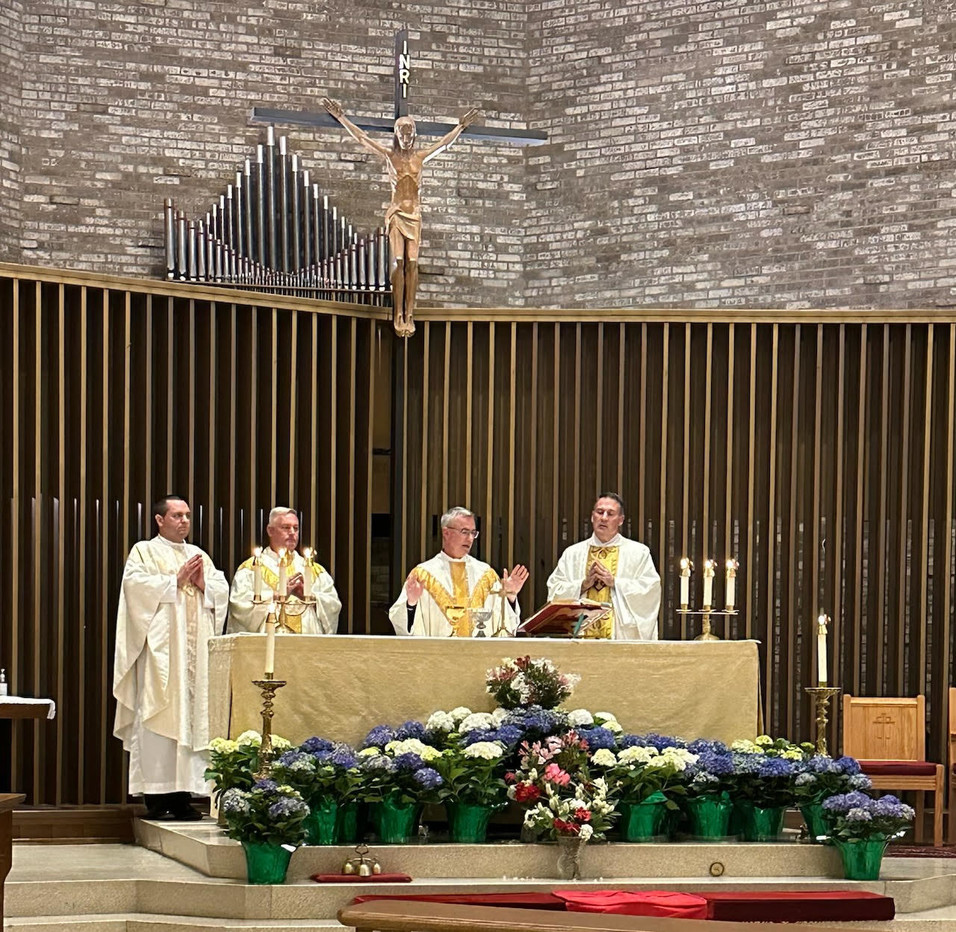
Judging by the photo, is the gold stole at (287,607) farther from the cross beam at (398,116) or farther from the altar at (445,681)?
the cross beam at (398,116)

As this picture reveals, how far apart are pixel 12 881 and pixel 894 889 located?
3736mm

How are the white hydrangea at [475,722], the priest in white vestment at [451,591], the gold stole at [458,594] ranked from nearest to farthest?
1. the white hydrangea at [475,722]
2. the priest in white vestment at [451,591]
3. the gold stole at [458,594]

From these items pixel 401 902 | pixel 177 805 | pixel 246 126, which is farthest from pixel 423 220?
pixel 401 902

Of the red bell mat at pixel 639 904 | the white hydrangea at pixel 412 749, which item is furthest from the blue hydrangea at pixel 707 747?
the white hydrangea at pixel 412 749

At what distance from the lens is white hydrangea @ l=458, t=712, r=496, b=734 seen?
7.89 meters

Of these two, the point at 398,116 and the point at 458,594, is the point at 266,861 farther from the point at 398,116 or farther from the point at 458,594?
the point at 398,116

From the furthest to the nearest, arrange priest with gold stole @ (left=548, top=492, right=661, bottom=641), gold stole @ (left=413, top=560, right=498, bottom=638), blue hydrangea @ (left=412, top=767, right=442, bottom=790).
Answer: priest with gold stole @ (left=548, top=492, right=661, bottom=641) < gold stole @ (left=413, top=560, right=498, bottom=638) < blue hydrangea @ (left=412, top=767, right=442, bottom=790)

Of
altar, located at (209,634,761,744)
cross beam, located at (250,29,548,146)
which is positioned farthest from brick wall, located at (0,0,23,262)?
altar, located at (209,634,761,744)

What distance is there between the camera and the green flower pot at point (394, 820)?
7648 mm

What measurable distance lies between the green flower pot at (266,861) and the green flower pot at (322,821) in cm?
32

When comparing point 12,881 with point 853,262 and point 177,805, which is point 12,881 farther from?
point 853,262

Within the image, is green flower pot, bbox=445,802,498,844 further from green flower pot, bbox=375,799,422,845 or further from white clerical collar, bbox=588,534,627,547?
white clerical collar, bbox=588,534,627,547

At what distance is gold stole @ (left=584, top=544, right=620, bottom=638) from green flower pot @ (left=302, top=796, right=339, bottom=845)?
239 centimetres

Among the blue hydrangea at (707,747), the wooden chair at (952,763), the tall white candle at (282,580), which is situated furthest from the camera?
the wooden chair at (952,763)
